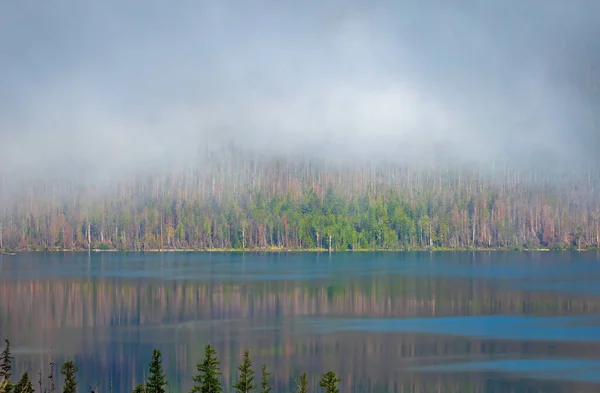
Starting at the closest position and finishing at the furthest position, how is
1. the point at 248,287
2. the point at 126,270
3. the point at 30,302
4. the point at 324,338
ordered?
1. the point at 324,338
2. the point at 30,302
3. the point at 248,287
4. the point at 126,270

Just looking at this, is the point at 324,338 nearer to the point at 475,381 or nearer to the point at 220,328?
the point at 220,328

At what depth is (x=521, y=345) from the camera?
74.1m

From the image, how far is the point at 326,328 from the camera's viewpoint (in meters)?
83.8

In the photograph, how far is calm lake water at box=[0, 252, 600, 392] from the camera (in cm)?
6175

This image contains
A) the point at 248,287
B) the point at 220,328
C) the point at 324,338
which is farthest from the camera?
the point at 248,287

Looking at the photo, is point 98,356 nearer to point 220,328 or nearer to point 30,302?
point 220,328

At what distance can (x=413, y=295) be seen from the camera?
11438 centimetres

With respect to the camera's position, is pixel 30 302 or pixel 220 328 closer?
pixel 220 328

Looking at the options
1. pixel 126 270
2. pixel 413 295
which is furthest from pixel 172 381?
pixel 126 270

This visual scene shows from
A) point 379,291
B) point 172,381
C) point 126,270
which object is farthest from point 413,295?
point 126,270

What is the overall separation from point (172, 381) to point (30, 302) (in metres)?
51.5

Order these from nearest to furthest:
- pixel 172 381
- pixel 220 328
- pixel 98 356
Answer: pixel 172 381
pixel 98 356
pixel 220 328

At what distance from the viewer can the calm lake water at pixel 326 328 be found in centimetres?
6175

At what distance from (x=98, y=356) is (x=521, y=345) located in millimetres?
37816
